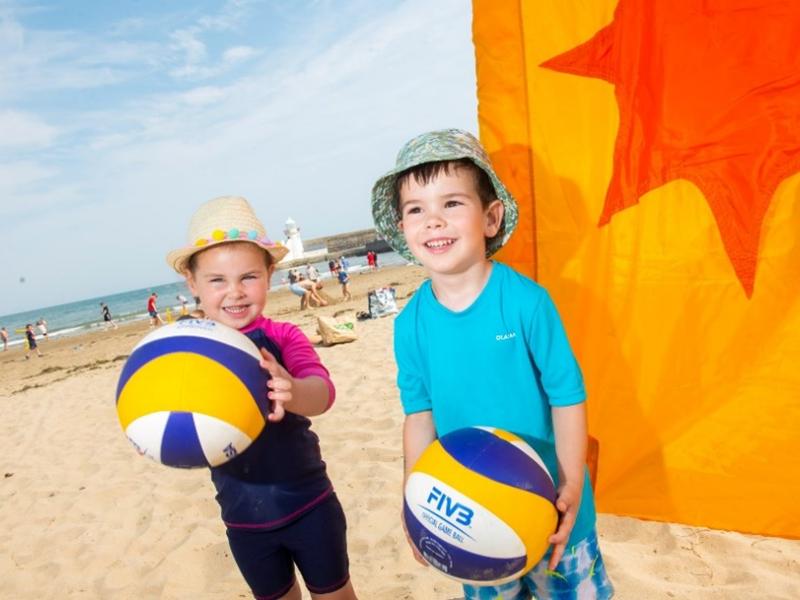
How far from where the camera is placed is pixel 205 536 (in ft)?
11.4

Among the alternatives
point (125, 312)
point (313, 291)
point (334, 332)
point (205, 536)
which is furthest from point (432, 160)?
point (125, 312)

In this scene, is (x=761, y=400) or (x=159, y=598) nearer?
(x=761, y=400)

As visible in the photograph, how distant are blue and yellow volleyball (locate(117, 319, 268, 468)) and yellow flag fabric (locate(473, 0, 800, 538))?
1.74 metres

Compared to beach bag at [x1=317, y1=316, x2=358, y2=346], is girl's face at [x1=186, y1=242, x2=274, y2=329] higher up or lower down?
higher up

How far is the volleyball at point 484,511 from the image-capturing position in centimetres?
154

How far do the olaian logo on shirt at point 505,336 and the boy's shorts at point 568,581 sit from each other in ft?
2.25

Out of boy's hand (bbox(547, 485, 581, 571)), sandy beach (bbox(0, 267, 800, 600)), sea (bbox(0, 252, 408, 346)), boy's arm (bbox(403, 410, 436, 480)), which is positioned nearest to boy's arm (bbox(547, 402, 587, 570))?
boy's hand (bbox(547, 485, 581, 571))

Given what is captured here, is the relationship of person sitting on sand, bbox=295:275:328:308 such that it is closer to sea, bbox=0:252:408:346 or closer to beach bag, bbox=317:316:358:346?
sea, bbox=0:252:408:346

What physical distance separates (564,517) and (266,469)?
104 centimetres

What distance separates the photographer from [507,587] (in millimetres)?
1834

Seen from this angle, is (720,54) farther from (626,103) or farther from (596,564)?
(596,564)

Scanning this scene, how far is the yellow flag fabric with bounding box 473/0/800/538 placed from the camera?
104 inches

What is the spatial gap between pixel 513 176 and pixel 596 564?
74.1 inches

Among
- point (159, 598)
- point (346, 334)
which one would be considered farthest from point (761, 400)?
point (346, 334)
